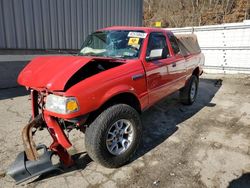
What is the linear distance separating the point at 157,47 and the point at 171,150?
6.22 feet

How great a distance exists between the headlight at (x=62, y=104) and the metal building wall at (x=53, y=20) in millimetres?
4919

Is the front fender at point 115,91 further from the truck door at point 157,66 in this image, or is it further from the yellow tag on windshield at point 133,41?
the yellow tag on windshield at point 133,41

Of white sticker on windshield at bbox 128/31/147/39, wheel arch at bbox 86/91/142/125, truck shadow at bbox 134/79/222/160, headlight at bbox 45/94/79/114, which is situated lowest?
truck shadow at bbox 134/79/222/160

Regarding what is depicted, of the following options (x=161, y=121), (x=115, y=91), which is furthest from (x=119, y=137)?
(x=161, y=121)

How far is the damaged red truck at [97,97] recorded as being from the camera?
2.65 m

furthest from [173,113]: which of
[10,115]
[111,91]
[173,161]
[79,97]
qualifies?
[10,115]

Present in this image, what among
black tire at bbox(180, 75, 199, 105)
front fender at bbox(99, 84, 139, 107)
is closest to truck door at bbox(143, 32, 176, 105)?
front fender at bbox(99, 84, 139, 107)

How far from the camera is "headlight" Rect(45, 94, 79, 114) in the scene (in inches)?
99.9

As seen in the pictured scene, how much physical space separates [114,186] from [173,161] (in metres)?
1.03

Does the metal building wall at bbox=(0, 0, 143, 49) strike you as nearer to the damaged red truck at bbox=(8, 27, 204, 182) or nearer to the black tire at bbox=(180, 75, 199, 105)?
the damaged red truck at bbox=(8, 27, 204, 182)

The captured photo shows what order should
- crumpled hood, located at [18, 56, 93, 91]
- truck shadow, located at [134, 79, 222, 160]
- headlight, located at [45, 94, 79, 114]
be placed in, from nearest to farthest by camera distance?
headlight, located at [45, 94, 79, 114]
crumpled hood, located at [18, 56, 93, 91]
truck shadow, located at [134, 79, 222, 160]

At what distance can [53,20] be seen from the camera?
293 inches

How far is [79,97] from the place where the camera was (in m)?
2.57

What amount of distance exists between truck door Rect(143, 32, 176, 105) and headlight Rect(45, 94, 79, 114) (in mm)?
1471
